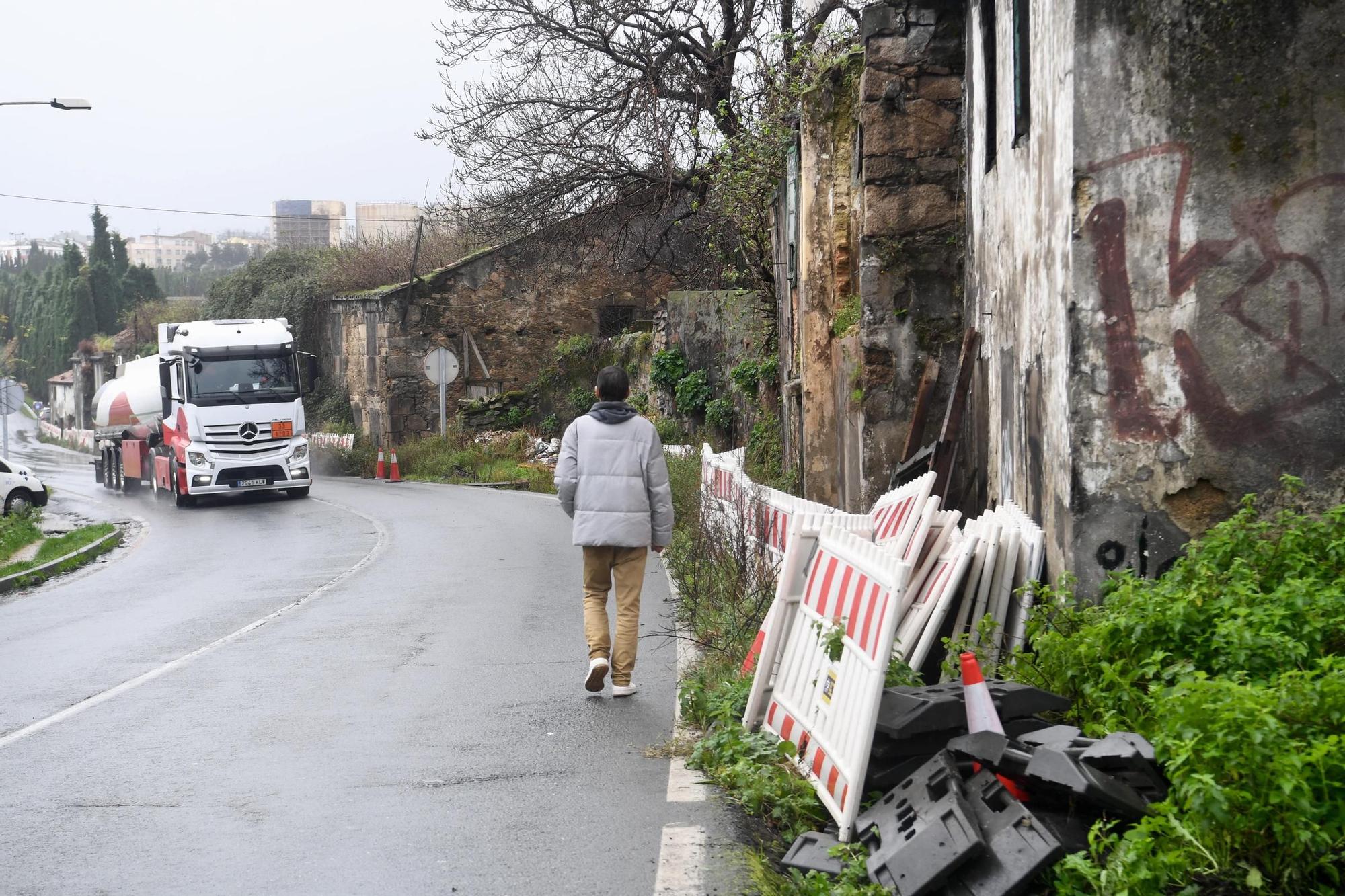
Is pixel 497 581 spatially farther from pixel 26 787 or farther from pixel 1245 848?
pixel 1245 848

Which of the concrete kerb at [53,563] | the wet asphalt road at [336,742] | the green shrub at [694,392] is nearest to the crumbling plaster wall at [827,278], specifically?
the wet asphalt road at [336,742]

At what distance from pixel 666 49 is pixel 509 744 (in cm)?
2033

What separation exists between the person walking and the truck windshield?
62.0 ft

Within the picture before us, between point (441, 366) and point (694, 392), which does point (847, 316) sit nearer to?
point (694, 392)

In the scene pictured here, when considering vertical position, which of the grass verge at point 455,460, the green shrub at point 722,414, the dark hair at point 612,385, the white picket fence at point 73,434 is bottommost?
the white picket fence at point 73,434

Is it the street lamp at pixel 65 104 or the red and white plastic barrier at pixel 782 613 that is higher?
the street lamp at pixel 65 104

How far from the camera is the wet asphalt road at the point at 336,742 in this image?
16.2 feet

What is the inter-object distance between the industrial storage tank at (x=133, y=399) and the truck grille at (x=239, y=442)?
3437 mm

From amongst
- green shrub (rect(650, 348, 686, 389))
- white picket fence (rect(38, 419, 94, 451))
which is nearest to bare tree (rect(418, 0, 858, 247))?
green shrub (rect(650, 348, 686, 389))

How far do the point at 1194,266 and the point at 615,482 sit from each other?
133 inches

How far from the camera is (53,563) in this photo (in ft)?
58.4

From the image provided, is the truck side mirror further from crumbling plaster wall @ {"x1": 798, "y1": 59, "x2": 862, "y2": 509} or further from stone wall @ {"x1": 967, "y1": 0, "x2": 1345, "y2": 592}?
stone wall @ {"x1": 967, "y1": 0, "x2": 1345, "y2": 592}

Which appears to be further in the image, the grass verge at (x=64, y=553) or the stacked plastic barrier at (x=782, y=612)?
the grass verge at (x=64, y=553)

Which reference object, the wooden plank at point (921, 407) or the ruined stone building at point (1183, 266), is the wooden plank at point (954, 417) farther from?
the ruined stone building at point (1183, 266)
